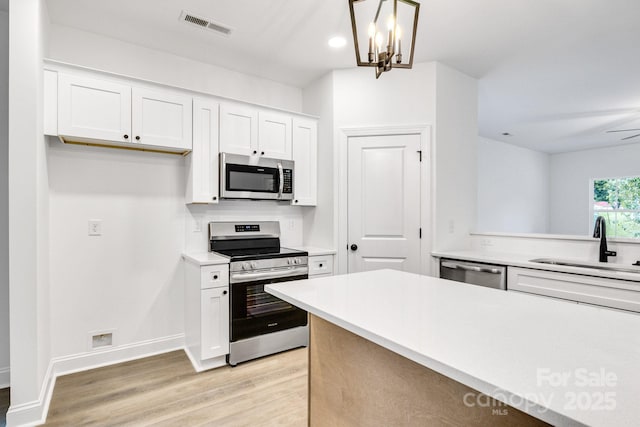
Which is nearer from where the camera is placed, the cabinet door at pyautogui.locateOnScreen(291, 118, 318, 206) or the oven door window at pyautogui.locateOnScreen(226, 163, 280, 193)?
the oven door window at pyautogui.locateOnScreen(226, 163, 280, 193)

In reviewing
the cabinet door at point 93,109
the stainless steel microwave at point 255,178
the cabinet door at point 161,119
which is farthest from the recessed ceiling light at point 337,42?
the cabinet door at point 93,109

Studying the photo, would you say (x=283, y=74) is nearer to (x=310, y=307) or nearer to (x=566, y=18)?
(x=566, y=18)

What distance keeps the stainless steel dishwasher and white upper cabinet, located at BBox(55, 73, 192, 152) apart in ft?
8.61

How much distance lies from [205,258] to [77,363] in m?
1.29

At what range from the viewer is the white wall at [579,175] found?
271 inches

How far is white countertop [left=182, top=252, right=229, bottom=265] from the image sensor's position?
2.71 m

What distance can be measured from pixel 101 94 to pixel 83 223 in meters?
1.05

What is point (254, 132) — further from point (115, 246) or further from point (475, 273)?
point (475, 273)

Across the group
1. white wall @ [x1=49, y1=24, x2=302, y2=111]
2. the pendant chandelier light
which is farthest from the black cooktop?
the pendant chandelier light

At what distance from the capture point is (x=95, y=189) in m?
2.81

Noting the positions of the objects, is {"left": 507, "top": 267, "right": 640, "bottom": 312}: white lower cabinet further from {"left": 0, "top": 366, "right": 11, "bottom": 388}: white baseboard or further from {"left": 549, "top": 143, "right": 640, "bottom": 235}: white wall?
{"left": 549, "top": 143, "right": 640, "bottom": 235}: white wall

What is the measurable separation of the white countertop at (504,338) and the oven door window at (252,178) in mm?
1717

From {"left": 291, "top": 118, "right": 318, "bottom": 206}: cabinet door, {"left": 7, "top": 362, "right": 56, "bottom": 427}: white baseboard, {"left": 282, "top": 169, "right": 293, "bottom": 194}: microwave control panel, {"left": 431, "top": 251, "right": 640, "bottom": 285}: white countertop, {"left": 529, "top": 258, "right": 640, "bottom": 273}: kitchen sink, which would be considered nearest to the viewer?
{"left": 7, "top": 362, "right": 56, "bottom": 427}: white baseboard

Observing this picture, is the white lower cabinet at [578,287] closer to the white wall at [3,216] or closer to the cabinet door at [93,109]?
the cabinet door at [93,109]
